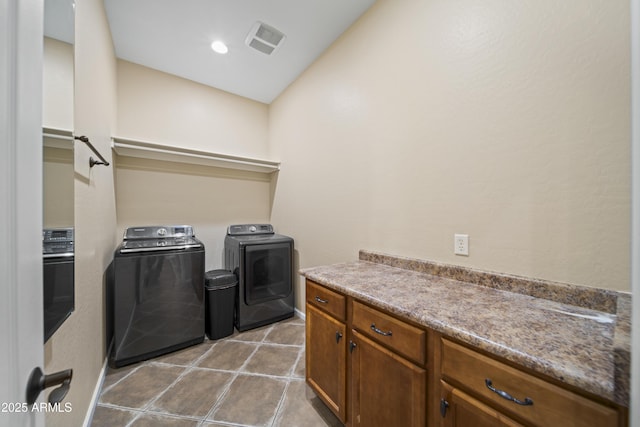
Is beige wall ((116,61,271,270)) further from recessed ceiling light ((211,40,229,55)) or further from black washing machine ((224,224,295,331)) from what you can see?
recessed ceiling light ((211,40,229,55))

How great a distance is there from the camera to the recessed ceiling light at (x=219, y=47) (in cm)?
227

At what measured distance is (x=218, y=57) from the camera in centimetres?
247

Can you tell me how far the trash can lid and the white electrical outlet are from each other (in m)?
2.12

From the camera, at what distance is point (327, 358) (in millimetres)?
1411

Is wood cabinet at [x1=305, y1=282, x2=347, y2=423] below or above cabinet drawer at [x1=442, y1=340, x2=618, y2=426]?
below

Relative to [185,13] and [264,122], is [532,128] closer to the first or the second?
[185,13]

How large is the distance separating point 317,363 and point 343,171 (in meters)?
1.52

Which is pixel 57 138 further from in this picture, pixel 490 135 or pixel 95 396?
pixel 490 135

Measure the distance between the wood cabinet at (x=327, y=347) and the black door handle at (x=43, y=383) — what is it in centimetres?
105

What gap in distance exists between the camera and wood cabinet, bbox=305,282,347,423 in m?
1.30

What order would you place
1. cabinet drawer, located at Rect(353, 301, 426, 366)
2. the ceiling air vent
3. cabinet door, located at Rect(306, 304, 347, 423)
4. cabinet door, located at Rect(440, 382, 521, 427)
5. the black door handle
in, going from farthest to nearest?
1. the ceiling air vent
2. cabinet door, located at Rect(306, 304, 347, 423)
3. cabinet drawer, located at Rect(353, 301, 426, 366)
4. cabinet door, located at Rect(440, 382, 521, 427)
5. the black door handle

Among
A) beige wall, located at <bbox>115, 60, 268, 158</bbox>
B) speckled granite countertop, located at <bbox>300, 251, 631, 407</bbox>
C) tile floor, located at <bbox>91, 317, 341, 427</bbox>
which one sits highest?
beige wall, located at <bbox>115, 60, 268, 158</bbox>

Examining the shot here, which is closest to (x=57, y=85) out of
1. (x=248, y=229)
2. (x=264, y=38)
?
(x=264, y=38)

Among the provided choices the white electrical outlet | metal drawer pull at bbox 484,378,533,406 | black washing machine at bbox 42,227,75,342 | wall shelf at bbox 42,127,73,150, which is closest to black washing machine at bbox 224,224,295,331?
black washing machine at bbox 42,227,75,342
